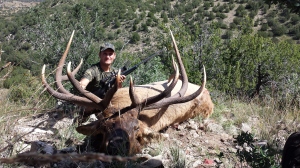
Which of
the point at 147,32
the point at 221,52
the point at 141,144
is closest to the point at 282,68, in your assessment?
the point at 221,52

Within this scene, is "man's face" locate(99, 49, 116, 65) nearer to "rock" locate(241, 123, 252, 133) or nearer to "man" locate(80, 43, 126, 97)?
"man" locate(80, 43, 126, 97)

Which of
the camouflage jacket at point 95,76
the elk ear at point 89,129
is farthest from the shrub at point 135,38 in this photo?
the elk ear at point 89,129

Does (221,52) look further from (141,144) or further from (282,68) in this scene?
(141,144)

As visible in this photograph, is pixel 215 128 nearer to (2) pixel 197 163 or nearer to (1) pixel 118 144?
(2) pixel 197 163

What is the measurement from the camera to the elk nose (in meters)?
3.37

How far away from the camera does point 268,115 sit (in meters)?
4.87

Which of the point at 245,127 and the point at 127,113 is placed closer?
the point at 127,113

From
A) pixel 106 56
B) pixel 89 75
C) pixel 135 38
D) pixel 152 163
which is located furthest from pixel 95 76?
pixel 135 38

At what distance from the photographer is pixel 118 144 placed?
340 centimetres

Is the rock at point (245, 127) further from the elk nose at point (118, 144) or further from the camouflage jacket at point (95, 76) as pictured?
the camouflage jacket at point (95, 76)

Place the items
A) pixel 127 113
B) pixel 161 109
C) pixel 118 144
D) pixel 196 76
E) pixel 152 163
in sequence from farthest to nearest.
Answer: pixel 196 76 → pixel 161 109 → pixel 127 113 → pixel 118 144 → pixel 152 163

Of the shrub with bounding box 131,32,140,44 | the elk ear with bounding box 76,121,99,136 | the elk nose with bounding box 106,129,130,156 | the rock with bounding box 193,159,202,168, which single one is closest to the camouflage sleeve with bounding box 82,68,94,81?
the elk ear with bounding box 76,121,99,136

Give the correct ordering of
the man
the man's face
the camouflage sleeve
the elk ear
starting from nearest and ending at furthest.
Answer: the elk ear < the camouflage sleeve < the man < the man's face

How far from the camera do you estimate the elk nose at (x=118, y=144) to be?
337 centimetres
